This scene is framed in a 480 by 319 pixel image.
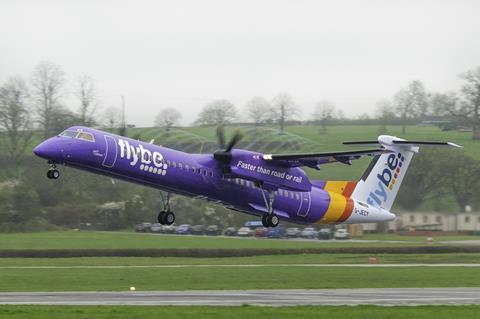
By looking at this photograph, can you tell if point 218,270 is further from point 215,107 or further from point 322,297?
point 215,107

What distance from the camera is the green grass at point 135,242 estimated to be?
66.3 metres

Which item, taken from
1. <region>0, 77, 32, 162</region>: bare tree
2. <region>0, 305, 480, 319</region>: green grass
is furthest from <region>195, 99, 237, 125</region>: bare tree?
<region>0, 305, 480, 319</region>: green grass

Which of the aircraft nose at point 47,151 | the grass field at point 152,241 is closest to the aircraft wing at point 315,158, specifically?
the aircraft nose at point 47,151

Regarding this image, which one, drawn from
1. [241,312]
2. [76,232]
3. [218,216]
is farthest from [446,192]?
[241,312]

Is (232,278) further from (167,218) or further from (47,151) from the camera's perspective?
(47,151)

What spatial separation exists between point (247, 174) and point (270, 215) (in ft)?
8.48

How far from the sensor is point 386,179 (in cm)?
4806

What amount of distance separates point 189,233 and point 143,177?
37.1 m

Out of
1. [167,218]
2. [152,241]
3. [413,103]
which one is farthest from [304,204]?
[413,103]

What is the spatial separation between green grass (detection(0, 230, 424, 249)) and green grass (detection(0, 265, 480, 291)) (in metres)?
12.0

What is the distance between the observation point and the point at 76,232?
76.8m

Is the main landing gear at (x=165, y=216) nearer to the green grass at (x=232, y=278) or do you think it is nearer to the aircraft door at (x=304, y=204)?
the green grass at (x=232, y=278)

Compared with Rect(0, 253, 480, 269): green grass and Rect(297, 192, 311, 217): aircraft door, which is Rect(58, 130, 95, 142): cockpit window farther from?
Rect(0, 253, 480, 269): green grass

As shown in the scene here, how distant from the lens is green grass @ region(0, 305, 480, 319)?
30031 millimetres
